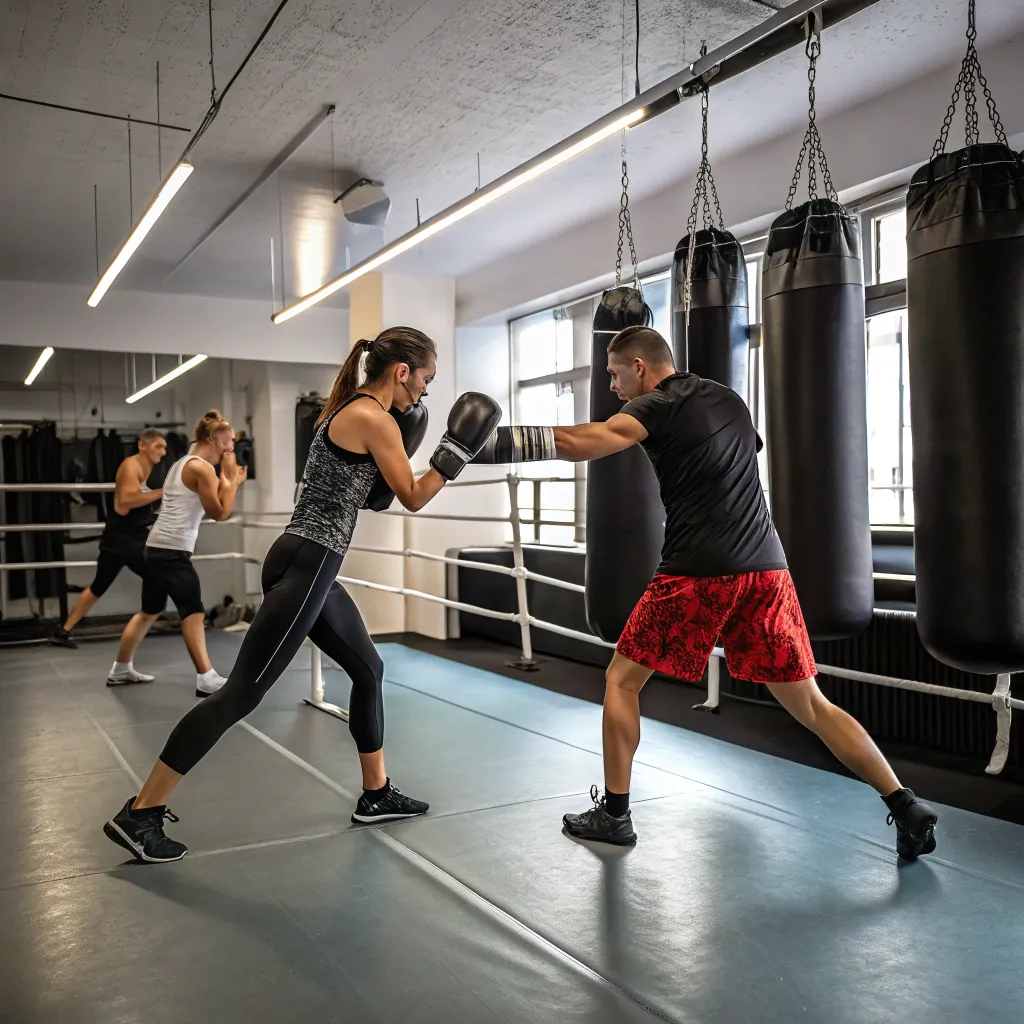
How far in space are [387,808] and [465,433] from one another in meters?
1.13

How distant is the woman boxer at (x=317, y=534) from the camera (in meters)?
2.29

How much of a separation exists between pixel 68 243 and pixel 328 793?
4.80m

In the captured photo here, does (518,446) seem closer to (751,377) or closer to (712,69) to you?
(712,69)

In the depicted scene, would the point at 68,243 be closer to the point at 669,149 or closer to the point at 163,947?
the point at 669,149

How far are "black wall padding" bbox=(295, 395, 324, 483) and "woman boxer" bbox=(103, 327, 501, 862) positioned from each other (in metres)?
4.68

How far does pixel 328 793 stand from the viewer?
292 cm

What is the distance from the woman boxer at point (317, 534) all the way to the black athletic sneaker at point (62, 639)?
4.49 meters

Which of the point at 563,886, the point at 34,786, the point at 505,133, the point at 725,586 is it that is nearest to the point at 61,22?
the point at 505,133

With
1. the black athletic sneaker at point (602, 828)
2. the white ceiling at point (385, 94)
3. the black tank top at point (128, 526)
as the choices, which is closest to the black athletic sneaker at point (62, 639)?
the black tank top at point (128, 526)

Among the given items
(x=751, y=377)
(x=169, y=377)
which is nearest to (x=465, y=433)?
(x=751, y=377)

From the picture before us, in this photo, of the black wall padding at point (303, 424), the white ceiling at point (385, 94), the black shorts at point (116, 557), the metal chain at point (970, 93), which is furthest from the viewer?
the black wall padding at point (303, 424)

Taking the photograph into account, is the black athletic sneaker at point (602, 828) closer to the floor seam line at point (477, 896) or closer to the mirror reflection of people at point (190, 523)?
the floor seam line at point (477, 896)

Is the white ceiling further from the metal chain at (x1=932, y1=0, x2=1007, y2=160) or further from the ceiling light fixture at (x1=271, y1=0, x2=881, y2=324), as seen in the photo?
the metal chain at (x1=932, y1=0, x2=1007, y2=160)

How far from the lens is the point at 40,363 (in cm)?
721
